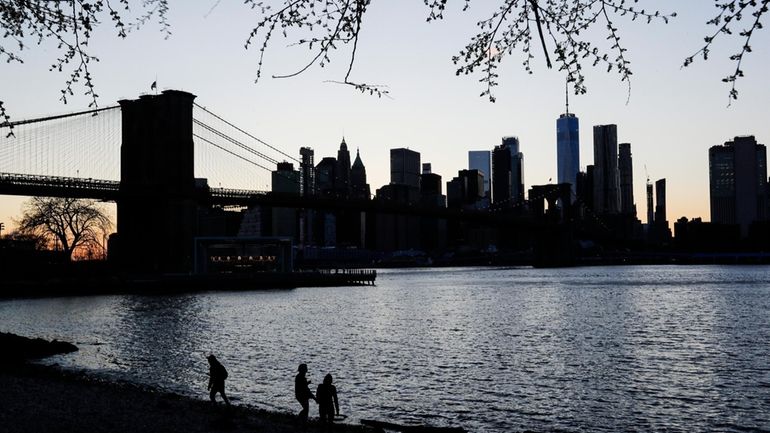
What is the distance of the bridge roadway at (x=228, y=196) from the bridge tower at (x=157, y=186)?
2.83m

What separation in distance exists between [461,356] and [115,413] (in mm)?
20225

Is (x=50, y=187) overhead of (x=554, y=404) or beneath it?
overhead

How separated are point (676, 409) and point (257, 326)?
31109mm

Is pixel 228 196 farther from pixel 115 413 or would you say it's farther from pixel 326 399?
pixel 326 399

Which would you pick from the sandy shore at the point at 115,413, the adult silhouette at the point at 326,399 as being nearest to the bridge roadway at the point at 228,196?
the sandy shore at the point at 115,413

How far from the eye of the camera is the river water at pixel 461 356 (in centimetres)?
2227

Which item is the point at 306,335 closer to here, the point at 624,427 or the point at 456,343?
the point at 456,343

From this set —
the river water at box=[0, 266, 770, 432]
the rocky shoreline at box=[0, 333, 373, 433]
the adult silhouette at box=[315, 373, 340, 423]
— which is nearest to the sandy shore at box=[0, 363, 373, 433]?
the rocky shoreline at box=[0, 333, 373, 433]

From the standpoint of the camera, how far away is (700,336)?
44219 millimetres

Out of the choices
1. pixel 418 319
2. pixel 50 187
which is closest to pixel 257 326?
pixel 418 319

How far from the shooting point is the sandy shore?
51.5ft

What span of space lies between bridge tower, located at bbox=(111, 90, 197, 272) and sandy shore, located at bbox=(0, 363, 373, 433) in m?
68.8

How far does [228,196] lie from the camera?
3733 inches

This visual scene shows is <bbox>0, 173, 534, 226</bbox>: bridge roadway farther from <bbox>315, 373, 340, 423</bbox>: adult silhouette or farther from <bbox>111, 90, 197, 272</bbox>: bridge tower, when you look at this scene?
<bbox>315, 373, 340, 423</bbox>: adult silhouette
